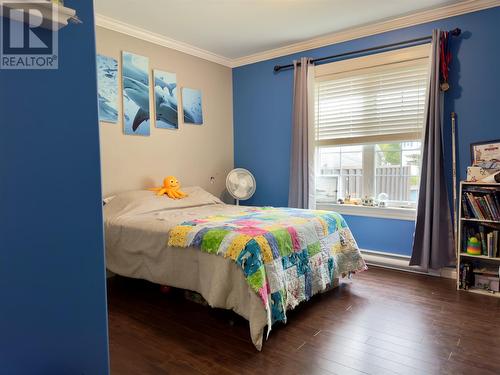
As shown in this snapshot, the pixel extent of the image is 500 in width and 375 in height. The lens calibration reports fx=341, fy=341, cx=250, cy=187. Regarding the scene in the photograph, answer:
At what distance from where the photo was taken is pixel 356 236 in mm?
3904

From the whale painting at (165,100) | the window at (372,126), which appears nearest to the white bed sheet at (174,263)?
the whale painting at (165,100)

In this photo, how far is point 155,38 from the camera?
379 cm

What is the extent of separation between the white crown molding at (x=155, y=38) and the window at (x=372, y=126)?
1.40m

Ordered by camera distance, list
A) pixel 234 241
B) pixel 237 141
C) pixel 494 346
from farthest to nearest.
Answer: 1. pixel 237 141
2. pixel 234 241
3. pixel 494 346

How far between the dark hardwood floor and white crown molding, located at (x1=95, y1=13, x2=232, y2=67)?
2.58 meters

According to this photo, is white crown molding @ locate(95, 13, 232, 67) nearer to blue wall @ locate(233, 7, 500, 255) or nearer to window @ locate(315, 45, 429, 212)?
blue wall @ locate(233, 7, 500, 255)

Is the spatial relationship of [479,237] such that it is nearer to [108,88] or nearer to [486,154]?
[486,154]

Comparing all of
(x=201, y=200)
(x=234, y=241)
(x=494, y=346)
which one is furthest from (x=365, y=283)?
(x=201, y=200)

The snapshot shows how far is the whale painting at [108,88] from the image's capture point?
333cm

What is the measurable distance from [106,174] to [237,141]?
1979 millimetres

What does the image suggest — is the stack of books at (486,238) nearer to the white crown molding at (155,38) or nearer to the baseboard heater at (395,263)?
the baseboard heater at (395,263)

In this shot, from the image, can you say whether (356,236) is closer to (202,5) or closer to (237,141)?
(237,141)

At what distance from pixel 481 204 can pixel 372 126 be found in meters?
1.32

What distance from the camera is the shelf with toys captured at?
9.31ft
